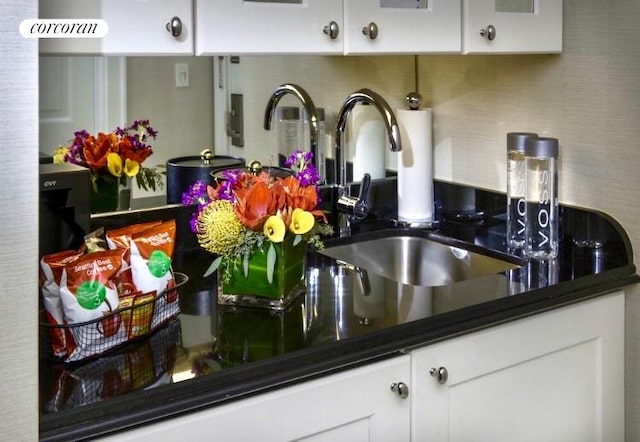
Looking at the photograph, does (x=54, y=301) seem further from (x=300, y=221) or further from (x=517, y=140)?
(x=517, y=140)

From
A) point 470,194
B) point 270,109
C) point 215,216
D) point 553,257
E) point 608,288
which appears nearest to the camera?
point 215,216

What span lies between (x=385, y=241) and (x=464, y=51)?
574 millimetres

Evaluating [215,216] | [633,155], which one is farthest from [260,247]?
[633,155]

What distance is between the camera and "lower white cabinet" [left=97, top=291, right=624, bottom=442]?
3.99ft

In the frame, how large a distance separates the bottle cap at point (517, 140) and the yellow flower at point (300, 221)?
0.66m

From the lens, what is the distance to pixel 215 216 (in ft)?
4.72

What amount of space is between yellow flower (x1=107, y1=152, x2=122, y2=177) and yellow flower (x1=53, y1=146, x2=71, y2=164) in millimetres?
99

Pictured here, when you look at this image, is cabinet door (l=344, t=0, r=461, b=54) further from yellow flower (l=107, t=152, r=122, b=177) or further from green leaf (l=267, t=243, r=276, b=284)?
yellow flower (l=107, t=152, r=122, b=177)

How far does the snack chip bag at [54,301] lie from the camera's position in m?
1.19

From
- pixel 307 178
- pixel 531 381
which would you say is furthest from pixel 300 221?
pixel 531 381

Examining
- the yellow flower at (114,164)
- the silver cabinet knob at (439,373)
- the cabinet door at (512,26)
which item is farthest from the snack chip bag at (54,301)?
the cabinet door at (512,26)

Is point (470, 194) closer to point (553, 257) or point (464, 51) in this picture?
point (553, 257)

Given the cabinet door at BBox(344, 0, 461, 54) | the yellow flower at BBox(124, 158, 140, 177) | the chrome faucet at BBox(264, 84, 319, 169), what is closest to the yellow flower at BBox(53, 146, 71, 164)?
the yellow flower at BBox(124, 158, 140, 177)

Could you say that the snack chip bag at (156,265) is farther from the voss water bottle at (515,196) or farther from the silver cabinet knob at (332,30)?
the voss water bottle at (515,196)
